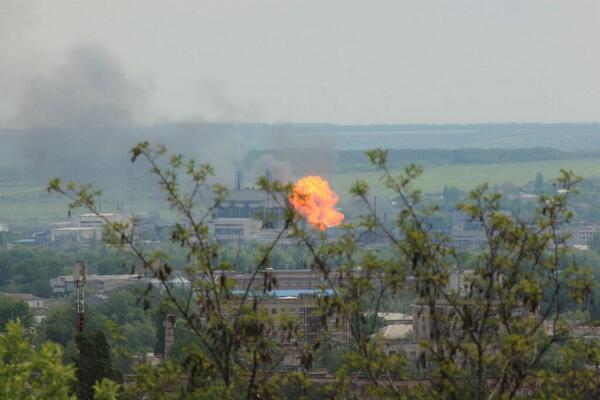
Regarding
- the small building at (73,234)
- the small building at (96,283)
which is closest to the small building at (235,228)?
the small building at (73,234)

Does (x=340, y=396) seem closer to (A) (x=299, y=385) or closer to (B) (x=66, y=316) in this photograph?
(A) (x=299, y=385)

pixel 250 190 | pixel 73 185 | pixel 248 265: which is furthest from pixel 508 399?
pixel 250 190

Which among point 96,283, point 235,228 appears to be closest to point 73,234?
point 235,228

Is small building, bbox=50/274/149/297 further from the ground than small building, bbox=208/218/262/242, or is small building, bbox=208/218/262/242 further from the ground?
small building, bbox=50/274/149/297

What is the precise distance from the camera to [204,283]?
22.4 metres

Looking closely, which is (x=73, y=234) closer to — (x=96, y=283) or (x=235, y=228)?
(x=235, y=228)

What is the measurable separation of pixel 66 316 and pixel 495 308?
208 ft

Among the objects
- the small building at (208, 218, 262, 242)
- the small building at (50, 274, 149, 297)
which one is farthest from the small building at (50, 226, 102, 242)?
the small building at (50, 274, 149, 297)

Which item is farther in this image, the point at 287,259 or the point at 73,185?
the point at 287,259

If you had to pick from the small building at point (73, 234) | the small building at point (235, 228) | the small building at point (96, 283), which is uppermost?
the small building at point (96, 283)

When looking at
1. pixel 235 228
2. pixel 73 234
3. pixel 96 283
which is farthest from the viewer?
pixel 73 234

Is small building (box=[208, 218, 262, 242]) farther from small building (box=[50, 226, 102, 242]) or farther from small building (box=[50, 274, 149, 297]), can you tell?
small building (box=[50, 274, 149, 297])

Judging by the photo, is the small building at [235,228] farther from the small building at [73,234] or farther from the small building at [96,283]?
the small building at [96,283]

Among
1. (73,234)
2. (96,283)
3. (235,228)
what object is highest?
(96,283)
